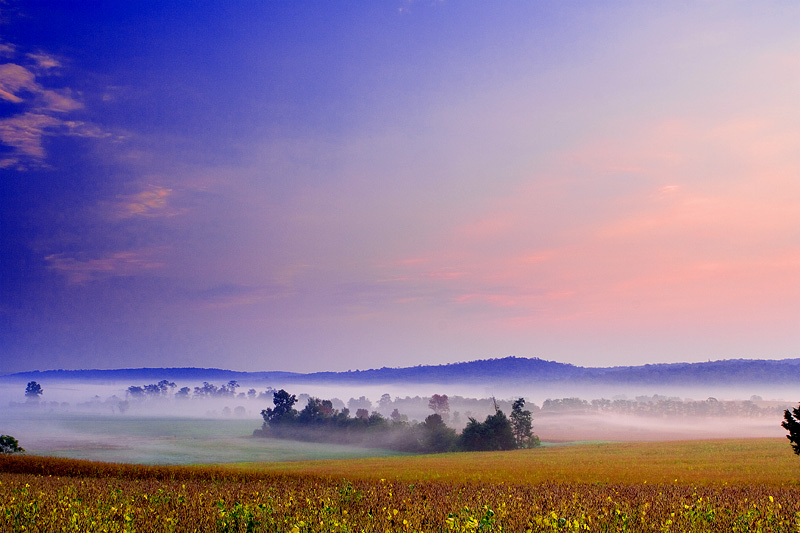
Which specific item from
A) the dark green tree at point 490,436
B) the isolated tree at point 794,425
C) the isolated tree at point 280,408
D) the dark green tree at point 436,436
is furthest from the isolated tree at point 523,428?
the isolated tree at point 794,425

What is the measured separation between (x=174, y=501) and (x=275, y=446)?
88.2 meters

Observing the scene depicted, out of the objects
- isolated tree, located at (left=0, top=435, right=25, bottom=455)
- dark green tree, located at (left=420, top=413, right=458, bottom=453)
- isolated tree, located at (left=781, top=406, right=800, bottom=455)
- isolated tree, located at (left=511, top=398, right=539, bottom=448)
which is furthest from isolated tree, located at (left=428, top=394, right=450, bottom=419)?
isolated tree, located at (left=781, top=406, right=800, bottom=455)

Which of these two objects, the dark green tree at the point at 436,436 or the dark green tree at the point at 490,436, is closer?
the dark green tree at the point at 490,436

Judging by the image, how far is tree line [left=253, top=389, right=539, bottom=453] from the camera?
82812 mm

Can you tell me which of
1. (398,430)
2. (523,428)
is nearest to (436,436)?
(398,430)

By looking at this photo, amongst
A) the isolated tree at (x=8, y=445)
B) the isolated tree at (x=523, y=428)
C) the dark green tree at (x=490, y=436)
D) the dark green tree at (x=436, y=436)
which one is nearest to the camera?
the isolated tree at (x=8, y=445)

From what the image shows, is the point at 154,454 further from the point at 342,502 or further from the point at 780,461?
the point at 342,502

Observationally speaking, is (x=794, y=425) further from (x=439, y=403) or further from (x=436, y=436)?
(x=439, y=403)

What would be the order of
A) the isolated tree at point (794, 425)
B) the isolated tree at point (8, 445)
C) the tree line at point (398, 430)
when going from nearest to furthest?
the isolated tree at point (794, 425) → the isolated tree at point (8, 445) → the tree line at point (398, 430)

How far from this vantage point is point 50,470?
27.7 meters

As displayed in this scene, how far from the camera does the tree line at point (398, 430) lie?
82.8 metres

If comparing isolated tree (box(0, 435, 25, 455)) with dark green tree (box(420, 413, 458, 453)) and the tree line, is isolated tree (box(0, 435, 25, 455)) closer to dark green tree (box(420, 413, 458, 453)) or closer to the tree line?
the tree line

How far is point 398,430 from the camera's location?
305 feet

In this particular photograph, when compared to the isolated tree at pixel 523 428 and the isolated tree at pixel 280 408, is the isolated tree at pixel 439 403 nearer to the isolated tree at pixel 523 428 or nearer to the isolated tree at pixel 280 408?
the isolated tree at pixel 280 408
